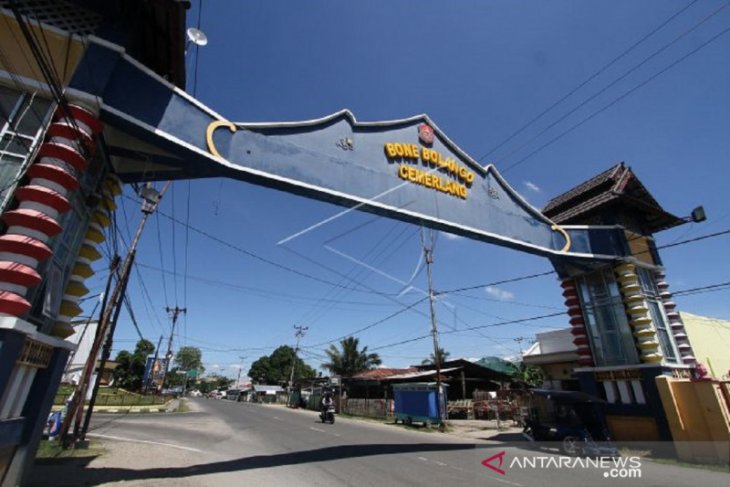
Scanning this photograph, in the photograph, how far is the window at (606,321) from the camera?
46.0ft

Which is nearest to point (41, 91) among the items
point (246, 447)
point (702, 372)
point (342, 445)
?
point (246, 447)

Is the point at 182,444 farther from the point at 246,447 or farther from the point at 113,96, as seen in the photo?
the point at 113,96

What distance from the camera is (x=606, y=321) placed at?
48.6ft

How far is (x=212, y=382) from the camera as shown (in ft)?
460

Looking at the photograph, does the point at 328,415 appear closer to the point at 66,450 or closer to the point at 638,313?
the point at 66,450

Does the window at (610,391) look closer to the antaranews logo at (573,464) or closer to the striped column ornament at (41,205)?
the antaranews logo at (573,464)

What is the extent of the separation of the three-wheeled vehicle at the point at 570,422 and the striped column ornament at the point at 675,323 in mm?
3511

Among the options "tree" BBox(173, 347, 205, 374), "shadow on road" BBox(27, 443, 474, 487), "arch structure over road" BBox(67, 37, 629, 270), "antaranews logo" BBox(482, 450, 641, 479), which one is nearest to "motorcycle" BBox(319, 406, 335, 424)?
"shadow on road" BBox(27, 443, 474, 487)

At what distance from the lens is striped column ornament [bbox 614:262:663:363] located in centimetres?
1308

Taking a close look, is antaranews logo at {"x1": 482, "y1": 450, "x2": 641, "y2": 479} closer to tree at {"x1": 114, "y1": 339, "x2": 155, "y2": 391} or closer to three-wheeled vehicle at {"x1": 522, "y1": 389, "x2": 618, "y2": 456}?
three-wheeled vehicle at {"x1": 522, "y1": 389, "x2": 618, "y2": 456}

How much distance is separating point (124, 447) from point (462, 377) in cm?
2475

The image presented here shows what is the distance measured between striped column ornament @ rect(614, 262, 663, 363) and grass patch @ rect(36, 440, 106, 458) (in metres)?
17.1

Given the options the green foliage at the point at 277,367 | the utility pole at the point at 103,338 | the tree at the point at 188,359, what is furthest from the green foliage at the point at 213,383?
the utility pole at the point at 103,338

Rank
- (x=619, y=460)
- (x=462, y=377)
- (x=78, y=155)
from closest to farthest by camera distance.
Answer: (x=78, y=155), (x=619, y=460), (x=462, y=377)
